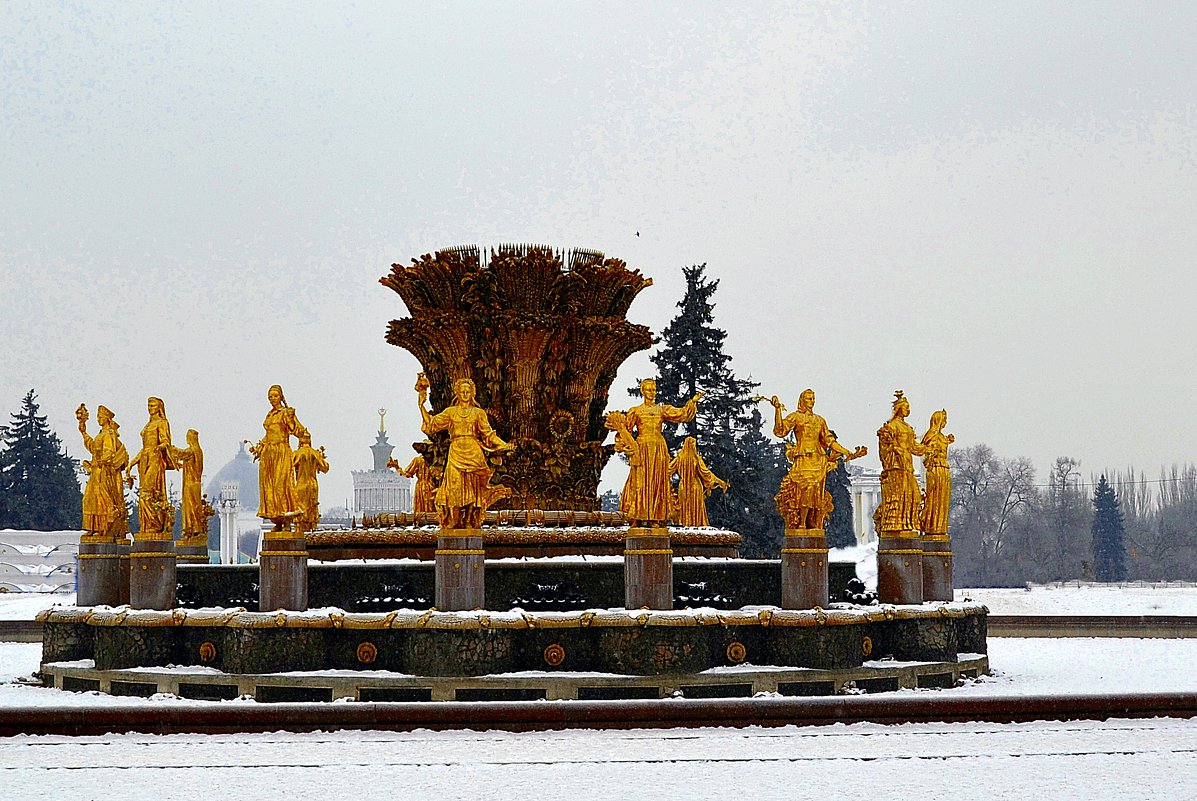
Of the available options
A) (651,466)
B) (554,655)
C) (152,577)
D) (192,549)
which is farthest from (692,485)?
(152,577)

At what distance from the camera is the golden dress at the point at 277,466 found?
16.6m

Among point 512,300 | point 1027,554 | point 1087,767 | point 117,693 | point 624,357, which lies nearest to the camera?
point 1087,767

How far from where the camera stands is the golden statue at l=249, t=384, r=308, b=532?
16.6m

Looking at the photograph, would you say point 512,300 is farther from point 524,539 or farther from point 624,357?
point 524,539

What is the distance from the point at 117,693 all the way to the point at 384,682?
3360mm

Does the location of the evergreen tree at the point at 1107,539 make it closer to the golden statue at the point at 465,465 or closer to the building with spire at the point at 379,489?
the building with spire at the point at 379,489

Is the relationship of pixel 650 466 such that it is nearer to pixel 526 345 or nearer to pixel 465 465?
pixel 465 465

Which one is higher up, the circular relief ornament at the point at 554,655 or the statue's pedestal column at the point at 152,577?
the statue's pedestal column at the point at 152,577

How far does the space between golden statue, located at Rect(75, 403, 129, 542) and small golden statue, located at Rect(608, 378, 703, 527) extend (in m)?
6.80

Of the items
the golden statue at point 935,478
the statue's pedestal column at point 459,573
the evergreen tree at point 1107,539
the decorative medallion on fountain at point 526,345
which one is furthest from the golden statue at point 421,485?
the evergreen tree at point 1107,539

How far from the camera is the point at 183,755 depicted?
12.3 metres

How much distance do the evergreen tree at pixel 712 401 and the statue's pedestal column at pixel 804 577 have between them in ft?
79.9

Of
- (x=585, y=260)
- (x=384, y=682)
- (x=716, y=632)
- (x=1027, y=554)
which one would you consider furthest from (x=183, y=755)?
(x=1027, y=554)

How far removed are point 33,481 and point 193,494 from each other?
47.9 m
